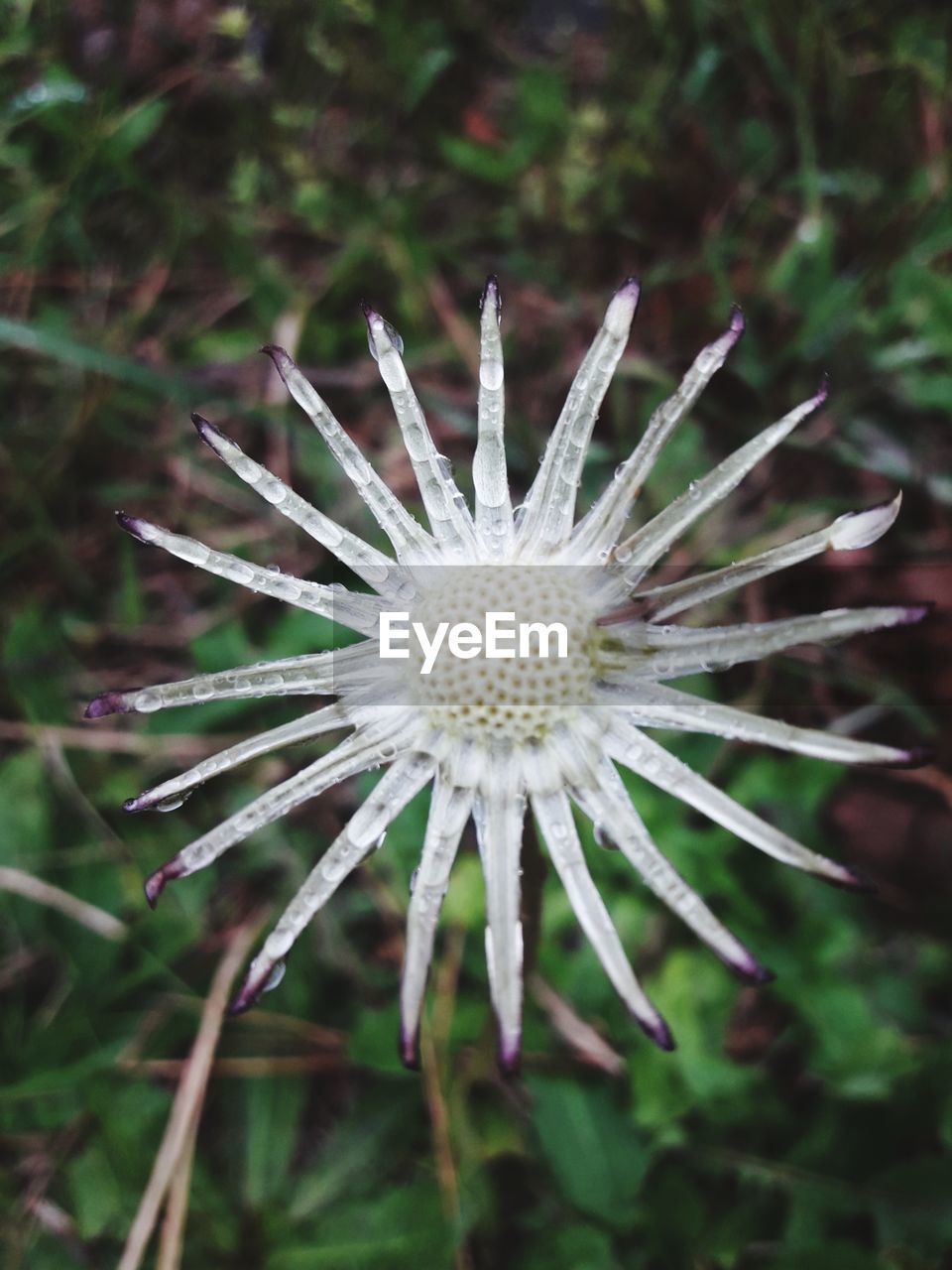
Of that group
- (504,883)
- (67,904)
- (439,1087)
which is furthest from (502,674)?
(67,904)


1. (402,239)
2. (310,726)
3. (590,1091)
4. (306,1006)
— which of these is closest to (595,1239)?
(590,1091)

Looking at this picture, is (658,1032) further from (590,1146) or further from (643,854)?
(590,1146)

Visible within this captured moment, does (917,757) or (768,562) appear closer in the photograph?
(917,757)

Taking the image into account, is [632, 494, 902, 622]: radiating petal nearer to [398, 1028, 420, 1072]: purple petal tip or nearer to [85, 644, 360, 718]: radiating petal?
[85, 644, 360, 718]: radiating petal

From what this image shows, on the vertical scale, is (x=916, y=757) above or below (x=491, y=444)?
below

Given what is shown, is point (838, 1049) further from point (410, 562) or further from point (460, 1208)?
point (410, 562)

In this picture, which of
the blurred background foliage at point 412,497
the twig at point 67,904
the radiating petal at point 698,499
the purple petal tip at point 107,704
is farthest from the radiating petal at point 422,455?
the twig at point 67,904

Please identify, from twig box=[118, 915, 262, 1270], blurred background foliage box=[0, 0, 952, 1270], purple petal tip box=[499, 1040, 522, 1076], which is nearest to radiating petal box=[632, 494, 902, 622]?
purple petal tip box=[499, 1040, 522, 1076]
